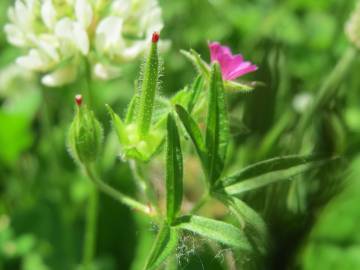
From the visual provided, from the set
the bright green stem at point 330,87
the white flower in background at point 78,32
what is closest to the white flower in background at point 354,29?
the bright green stem at point 330,87

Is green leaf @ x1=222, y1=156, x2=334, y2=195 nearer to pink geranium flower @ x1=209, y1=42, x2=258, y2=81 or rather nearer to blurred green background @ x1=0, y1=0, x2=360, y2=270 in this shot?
pink geranium flower @ x1=209, y1=42, x2=258, y2=81

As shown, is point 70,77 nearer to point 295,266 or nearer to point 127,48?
point 127,48

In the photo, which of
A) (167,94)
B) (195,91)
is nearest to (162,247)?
(195,91)

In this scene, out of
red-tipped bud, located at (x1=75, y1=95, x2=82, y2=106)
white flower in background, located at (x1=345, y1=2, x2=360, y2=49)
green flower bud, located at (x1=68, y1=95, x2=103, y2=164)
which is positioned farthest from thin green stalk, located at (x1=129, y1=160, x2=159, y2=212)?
white flower in background, located at (x1=345, y1=2, x2=360, y2=49)

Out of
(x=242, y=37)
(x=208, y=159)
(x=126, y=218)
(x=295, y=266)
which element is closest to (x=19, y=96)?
(x=126, y=218)

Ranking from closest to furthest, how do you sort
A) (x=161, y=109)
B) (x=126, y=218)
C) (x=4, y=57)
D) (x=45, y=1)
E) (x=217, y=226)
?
(x=217, y=226), (x=161, y=109), (x=45, y=1), (x=126, y=218), (x=4, y=57)

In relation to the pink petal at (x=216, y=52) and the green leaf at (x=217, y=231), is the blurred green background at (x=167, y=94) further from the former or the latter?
the green leaf at (x=217, y=231)
